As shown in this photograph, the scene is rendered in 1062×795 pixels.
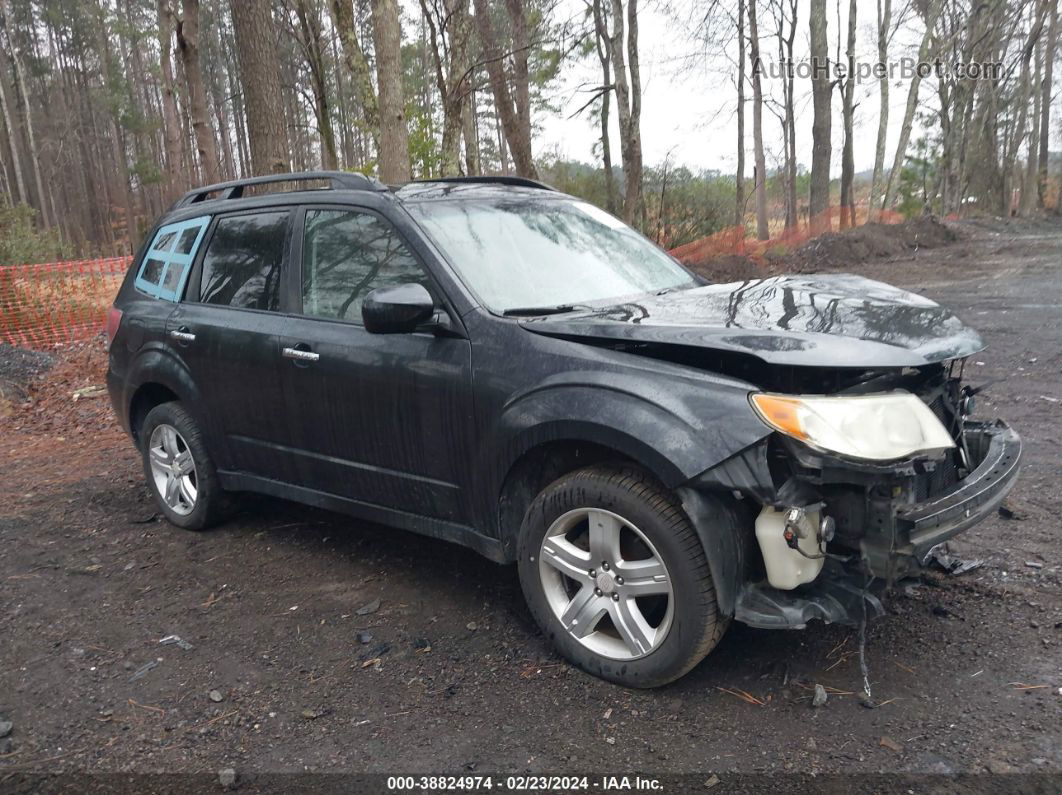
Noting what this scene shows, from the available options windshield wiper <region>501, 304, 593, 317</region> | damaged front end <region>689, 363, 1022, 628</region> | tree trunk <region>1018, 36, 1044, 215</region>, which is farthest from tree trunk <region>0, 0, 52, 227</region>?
tree trunk <region>1018, 36, 1044, 215</region>

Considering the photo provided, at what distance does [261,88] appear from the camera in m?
10.6

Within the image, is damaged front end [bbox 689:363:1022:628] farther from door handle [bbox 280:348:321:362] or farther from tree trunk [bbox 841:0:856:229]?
tree trunk [bbox 841:0:856:229]

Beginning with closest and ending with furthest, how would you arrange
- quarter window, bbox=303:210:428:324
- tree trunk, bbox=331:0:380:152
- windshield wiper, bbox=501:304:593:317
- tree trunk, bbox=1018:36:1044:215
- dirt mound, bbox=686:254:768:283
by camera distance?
windshield wiper, bbox=501:304:593:317, quarter window, bbox=303:210:428:324, tree trunk, bbox=331:0:380:152, dirt mound, bbox=686:254:768:283, tree trunk, bbox=1018:36:1044:215

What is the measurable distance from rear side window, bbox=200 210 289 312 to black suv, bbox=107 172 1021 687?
20 millimetres

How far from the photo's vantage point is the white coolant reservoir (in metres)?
2.79

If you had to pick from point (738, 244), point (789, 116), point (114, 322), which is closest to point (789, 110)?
point (789, 116)

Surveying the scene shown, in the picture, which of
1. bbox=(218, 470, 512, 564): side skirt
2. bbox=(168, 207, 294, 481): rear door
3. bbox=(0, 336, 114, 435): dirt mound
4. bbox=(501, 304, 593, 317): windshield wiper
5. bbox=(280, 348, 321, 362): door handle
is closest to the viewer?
bbox=(501, 304, 593, 317): windshield wiper

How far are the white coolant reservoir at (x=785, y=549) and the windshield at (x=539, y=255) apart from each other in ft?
4.44

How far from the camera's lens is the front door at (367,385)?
361 cm

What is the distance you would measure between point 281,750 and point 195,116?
44.5ft

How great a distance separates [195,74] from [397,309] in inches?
475

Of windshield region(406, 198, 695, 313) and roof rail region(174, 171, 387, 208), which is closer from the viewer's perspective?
windshield region(406, 198, 695, 313)

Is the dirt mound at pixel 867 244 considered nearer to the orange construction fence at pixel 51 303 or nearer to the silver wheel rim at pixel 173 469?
the orange construction fence at pixel 51 303

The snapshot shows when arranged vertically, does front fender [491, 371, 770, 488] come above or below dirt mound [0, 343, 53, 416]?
above
